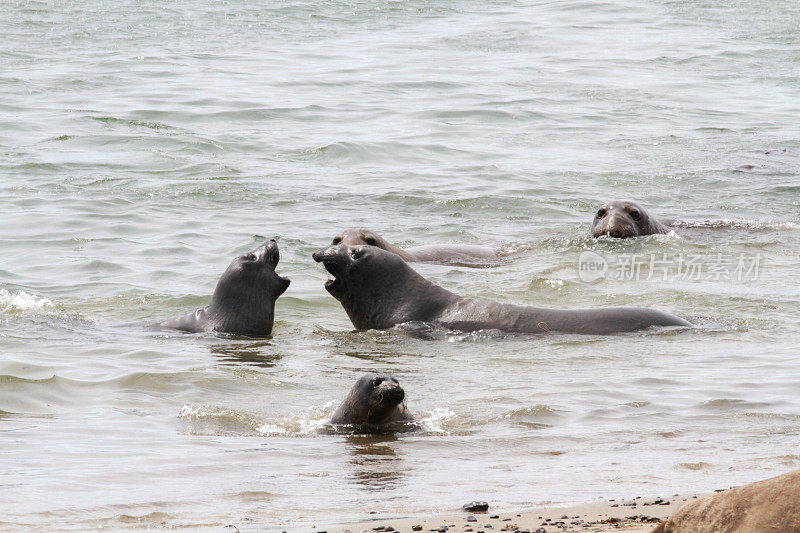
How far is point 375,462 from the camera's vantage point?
5.02 metres

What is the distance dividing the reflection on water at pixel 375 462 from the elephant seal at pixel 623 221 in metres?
5.56

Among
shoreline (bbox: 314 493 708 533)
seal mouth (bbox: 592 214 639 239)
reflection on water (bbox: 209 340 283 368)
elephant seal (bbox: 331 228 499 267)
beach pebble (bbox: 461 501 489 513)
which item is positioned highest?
shoreline (bbox: 314 493 708 533)

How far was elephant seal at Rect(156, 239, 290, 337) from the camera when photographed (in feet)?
26.2

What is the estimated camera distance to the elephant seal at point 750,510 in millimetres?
2863

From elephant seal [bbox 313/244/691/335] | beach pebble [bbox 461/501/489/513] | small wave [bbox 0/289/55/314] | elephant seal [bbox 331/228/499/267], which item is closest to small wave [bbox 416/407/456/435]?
beach pebble [bbox 461/501/489/513]

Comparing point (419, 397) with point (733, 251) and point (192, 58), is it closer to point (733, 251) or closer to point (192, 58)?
point (733, 251)

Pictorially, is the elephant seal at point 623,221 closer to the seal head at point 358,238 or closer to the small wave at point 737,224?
the small wave at point 737,224

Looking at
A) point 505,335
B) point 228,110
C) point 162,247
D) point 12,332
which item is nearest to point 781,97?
point 228,110

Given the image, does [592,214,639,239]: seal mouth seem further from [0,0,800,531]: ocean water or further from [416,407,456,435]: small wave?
[416,407,456,435]: small wave

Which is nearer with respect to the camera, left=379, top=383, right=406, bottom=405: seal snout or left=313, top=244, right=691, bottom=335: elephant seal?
left=379, top=383, right=406, bottom=405: seal snout

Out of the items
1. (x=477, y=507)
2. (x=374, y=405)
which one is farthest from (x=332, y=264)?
(x=477, y=507)

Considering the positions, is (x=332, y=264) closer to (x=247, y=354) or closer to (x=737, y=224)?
(x=247, y=354)

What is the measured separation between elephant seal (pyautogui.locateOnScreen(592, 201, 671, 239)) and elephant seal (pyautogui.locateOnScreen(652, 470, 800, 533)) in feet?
25.1

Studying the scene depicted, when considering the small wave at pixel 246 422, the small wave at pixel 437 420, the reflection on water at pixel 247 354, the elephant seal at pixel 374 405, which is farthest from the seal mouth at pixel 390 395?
the reflection on water at pixel 247 354
